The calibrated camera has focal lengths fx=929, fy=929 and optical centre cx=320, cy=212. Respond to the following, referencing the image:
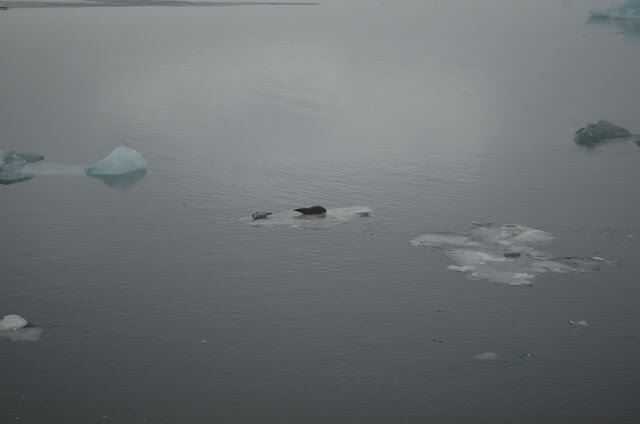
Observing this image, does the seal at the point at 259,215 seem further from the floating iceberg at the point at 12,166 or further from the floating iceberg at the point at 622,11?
the floating iceberg at the point at 622,11

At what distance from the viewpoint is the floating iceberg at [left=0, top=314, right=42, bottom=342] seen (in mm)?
14320

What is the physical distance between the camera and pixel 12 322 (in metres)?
14.7

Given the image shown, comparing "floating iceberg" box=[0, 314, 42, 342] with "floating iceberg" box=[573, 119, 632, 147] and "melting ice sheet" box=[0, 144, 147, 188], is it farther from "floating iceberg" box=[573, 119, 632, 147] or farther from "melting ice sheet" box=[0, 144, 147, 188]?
"floating iceberg" box=[573, 119, 632, 147]

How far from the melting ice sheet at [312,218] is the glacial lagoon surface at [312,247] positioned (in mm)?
77

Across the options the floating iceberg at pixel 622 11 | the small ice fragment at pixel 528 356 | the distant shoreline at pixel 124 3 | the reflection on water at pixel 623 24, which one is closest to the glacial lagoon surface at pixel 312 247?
the small ice fragment at pixel 528 356

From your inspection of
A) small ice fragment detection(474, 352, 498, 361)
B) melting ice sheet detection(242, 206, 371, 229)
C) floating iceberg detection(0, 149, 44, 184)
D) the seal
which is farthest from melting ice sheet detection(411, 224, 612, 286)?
floating iceberg detection(0, 149, 44, 184)

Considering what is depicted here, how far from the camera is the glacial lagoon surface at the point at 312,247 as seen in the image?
13195 mm

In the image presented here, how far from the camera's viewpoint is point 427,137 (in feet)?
91.1

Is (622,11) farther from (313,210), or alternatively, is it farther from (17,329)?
(17,329)

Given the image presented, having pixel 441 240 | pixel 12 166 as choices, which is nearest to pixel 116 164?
pixel 12 166

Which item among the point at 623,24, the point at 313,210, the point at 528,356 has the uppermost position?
the point at 623,24

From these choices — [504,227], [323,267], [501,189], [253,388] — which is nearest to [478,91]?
[501,189]

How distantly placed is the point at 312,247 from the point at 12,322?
595 cm

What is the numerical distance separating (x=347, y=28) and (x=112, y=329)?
137ft
